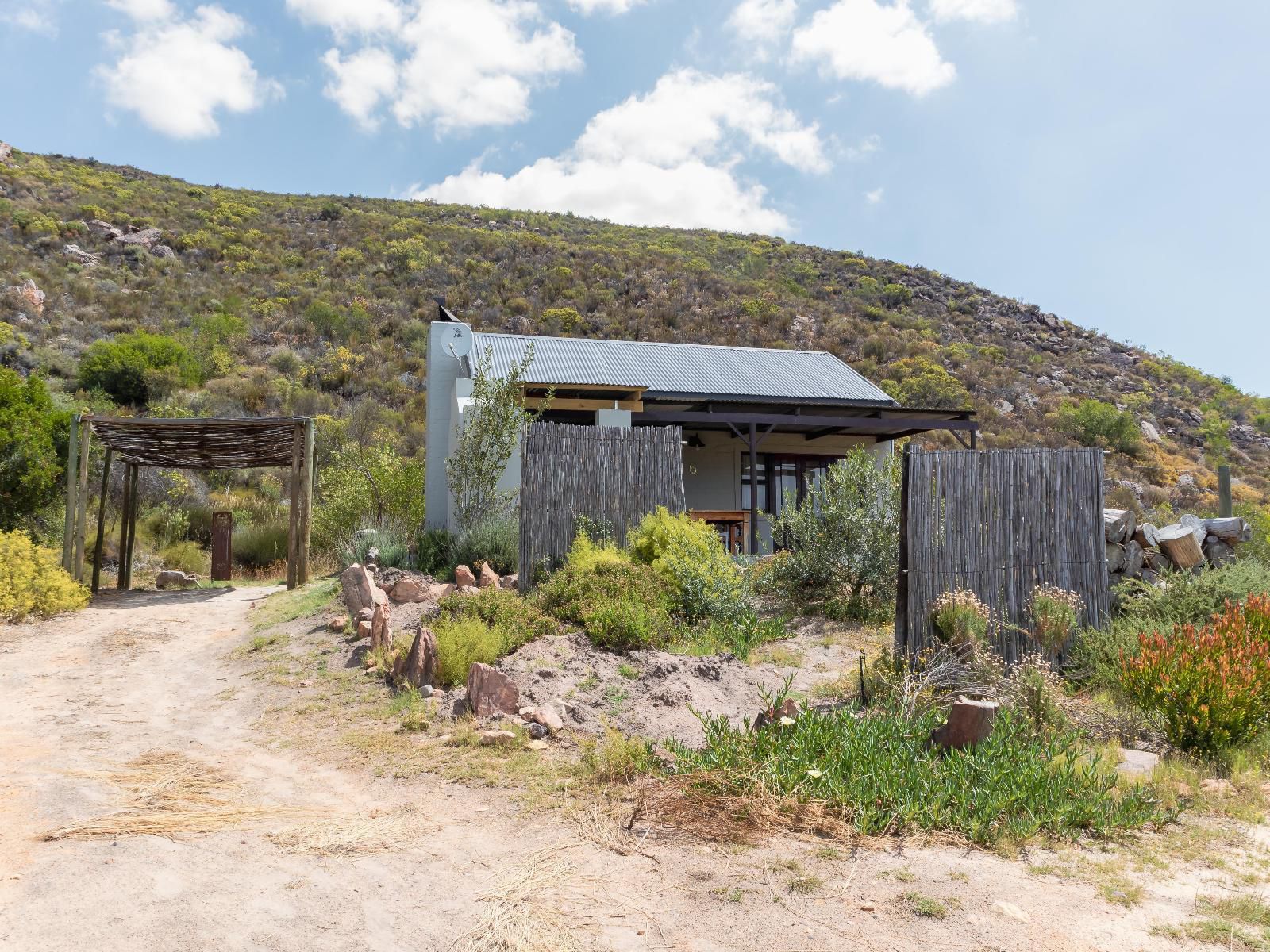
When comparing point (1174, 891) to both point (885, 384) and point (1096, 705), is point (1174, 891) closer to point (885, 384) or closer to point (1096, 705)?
point (1096, 705)

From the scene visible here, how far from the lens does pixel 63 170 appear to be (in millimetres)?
37562

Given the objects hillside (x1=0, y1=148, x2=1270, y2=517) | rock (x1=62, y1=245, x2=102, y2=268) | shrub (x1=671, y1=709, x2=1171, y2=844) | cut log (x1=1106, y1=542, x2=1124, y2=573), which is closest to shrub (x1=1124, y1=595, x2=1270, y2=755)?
shrub (x1=671, y1=709, x2=1171, y2=844)

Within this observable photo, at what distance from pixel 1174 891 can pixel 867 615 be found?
5.51 metres

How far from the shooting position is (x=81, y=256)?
101ft

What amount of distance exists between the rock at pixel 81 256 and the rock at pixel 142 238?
5.01 ft

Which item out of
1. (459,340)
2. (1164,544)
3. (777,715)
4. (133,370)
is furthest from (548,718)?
(133,370)

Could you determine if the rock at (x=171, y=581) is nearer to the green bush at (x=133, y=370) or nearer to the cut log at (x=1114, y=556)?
the green bush at (x=133, y=370)

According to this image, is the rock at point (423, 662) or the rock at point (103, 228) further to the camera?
the rock at point (103, 228)

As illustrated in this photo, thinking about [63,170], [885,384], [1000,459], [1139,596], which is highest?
[63,170]

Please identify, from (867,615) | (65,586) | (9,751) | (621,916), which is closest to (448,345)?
(65,586)

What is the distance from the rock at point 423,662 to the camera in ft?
21.9

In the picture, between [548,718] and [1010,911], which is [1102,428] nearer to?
[548,718]

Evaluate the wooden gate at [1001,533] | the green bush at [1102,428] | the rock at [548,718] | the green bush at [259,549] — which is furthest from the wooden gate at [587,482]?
the green bush at [1102,428]

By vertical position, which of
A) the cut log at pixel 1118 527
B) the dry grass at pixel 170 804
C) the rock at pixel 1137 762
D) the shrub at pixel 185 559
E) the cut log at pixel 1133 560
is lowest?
the dry grass at pixel 170 804
